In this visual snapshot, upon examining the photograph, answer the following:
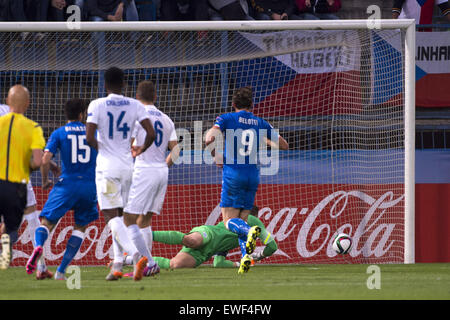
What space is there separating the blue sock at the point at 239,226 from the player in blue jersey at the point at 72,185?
1.60m

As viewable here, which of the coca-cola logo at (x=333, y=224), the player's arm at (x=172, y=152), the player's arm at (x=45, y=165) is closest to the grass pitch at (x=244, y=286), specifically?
the player's arm at (x=45, y=165)

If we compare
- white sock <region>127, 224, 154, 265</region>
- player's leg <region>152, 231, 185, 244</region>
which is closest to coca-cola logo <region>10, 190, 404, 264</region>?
player's leg <region>152, 231, 185, 244</region>

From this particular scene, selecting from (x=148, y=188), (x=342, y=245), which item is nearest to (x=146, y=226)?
(x=148, y=188)

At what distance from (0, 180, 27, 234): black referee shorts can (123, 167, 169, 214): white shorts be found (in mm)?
1641

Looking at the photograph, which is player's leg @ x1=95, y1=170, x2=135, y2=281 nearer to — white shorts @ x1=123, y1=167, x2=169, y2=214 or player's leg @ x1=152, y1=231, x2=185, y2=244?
white shorts @ x1=123, y1=167, x2=169, y2=214

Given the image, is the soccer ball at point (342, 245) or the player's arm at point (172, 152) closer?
the player's arm at point (172, 152)

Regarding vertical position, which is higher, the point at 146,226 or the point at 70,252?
the point at 146,226

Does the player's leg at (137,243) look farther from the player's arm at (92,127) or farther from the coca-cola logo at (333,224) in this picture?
the coca-cola logo at (333,224)

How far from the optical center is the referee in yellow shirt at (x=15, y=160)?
627cm

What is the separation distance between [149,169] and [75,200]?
84cm

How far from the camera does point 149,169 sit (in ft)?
26.6

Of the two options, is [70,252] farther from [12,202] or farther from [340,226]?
[340,226]

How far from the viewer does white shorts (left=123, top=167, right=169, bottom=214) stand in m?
7.91

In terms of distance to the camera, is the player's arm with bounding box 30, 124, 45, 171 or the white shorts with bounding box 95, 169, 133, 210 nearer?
the player's arm with bounding box 30, 124, 45, 171
